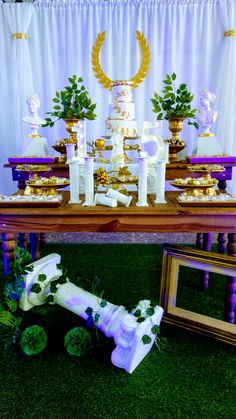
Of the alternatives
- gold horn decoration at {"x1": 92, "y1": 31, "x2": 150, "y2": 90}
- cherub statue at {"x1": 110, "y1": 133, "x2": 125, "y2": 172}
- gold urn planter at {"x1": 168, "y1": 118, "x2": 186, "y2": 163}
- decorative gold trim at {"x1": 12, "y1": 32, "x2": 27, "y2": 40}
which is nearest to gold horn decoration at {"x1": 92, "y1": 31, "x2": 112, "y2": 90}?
gold horn decoration at {"x1": 92, "y1": 31, "x2": 150, "y2": 90}

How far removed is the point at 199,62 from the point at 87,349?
143 inches

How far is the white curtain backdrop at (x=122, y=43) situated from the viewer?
3.84 meters

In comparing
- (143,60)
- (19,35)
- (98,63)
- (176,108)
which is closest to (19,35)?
(19,35)

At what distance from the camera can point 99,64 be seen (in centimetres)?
395

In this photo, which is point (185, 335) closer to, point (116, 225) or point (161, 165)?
point (116, 225)

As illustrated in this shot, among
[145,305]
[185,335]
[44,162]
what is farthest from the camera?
[44,162]

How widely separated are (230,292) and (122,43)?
11.1 ft

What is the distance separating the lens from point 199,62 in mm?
3934

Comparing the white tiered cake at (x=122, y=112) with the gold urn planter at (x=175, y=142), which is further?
the gold urn planter at (x=175, y=142)

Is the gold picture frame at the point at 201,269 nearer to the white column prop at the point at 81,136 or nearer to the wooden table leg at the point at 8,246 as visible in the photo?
the wooden table leg at the point at 8,246

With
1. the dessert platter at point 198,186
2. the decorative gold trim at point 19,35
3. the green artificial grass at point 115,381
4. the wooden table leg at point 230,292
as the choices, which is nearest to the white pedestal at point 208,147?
the dessert platter at point 198,186

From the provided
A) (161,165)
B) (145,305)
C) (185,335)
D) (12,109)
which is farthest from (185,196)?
(12,109)

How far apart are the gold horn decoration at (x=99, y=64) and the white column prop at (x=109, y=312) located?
9.47 feet

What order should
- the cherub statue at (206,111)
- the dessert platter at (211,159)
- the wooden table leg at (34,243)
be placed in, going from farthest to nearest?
the cherub statue at (206,111) < the dessert platter at (211,159) < the wooden table leg at (34,243)
